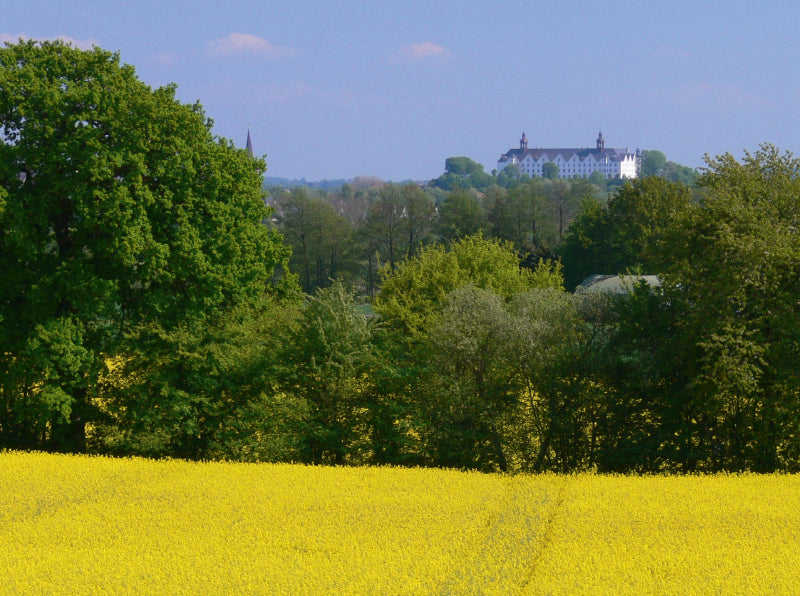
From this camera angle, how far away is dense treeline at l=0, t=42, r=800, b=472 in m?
25.7

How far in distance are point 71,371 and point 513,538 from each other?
1769 centimetres

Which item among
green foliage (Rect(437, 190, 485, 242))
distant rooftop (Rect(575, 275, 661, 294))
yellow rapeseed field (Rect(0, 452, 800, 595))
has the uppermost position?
green foliage (Rect(437, 190, 485, 242))

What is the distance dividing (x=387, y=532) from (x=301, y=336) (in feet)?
40.6

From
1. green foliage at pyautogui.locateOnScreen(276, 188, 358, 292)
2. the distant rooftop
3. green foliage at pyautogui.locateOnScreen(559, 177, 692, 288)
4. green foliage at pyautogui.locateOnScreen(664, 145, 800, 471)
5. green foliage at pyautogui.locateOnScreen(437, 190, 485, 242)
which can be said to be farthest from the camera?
green foliage at pyautogui.locateOnScreen(437, 190, 485, 242)

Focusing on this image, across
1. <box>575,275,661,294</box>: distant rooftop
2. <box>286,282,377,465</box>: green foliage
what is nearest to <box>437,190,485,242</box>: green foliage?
<box>575,275,661,294</box>: distant rooftop

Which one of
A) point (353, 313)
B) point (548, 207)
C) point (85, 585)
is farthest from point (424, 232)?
point (85, 585)

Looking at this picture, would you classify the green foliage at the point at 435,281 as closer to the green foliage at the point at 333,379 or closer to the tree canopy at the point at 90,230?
the green foliage at the point at 333,379

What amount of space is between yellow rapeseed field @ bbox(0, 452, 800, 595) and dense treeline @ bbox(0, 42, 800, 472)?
3.28 m

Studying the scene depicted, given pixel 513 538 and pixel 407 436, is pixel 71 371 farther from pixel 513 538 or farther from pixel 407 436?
pixel 513 538

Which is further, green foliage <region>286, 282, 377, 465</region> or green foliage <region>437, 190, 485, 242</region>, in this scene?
green foliage <region>437, 190, 485, 242</region>

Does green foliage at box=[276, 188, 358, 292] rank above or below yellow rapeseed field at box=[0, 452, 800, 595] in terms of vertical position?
above

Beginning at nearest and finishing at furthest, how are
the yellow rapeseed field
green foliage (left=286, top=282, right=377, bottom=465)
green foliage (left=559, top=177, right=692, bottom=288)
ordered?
1. the yellow rapeseed field
2. green foliage (left=286, top=282, right=377, bottom=465)
3. green foliage (left=559, top=177, right=692, bottom=288)

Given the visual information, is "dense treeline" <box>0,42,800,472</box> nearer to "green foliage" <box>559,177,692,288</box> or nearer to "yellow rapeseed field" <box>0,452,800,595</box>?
"yellow rapeseed field" <box>0,452,800,595</box>

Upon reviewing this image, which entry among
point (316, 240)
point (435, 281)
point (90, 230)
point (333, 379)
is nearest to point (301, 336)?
point (333, 379)
